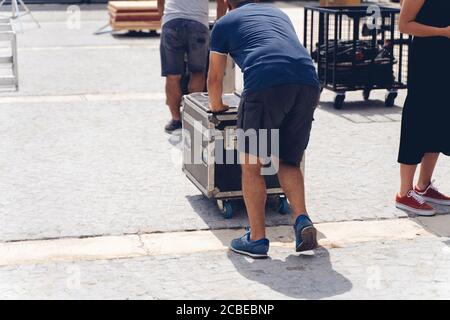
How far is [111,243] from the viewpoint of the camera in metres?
6.77

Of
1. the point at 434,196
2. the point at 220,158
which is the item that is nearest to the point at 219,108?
the point at 220,158

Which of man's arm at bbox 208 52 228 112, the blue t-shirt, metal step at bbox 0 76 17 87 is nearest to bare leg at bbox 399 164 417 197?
the blue t-shirt

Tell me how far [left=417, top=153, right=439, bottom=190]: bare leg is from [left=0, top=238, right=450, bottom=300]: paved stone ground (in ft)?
3.72

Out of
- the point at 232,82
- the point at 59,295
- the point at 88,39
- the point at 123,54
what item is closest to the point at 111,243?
the point at 59,295

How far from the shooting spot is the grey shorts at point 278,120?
626 centimetres

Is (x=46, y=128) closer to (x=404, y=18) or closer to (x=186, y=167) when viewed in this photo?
(x=186, y=167)

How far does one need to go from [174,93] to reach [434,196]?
12.3 feet

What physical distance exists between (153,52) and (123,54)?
57 centimetres

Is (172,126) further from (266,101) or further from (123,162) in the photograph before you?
(266,101)

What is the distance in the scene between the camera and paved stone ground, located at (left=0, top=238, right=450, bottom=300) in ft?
18.8

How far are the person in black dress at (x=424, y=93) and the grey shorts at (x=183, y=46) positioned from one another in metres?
3.36

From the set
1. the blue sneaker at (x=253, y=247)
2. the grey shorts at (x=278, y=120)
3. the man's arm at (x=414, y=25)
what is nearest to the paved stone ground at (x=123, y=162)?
the blue sneaker at (x=253, y=247)

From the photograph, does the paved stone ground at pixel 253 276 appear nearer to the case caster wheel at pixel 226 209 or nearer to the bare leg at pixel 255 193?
the bare leg at pixel 255 193

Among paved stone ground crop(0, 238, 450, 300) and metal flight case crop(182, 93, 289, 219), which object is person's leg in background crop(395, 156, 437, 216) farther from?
metal flight case crop(182, 93, 289, 219)
